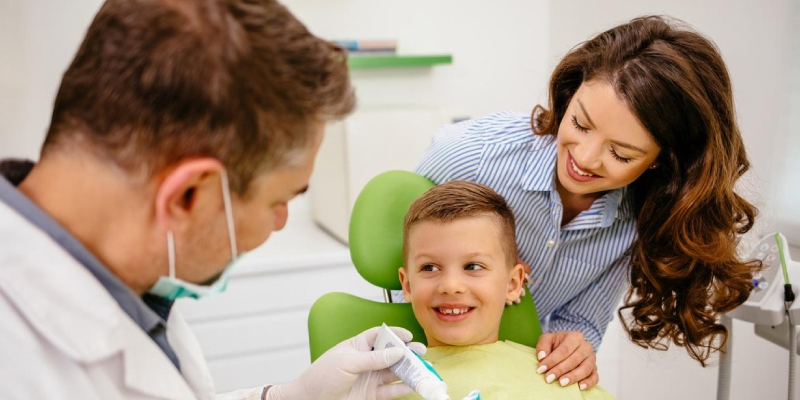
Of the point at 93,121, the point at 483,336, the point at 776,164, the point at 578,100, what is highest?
the point at 93,121

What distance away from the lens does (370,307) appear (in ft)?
4.65

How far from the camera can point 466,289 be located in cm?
127

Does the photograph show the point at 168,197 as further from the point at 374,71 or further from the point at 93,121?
the point at 374,71

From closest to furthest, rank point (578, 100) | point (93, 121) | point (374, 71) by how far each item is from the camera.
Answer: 1. point (93, 121)
2. point (578, 100)
3. point (374, 71)

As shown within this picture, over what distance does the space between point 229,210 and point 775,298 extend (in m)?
1.23

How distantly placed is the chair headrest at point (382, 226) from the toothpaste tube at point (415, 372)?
0.76ft

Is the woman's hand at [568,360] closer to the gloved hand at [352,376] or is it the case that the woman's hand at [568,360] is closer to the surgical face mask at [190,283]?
the gloved hand at [352,376]

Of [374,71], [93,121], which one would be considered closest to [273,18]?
[93,121]

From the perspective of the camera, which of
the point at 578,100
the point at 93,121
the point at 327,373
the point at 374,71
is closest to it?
the point at 93,121

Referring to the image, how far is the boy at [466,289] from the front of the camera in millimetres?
1268

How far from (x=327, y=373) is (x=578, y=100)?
0.72 meters

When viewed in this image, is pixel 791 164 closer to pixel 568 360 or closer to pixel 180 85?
pixel 568 360

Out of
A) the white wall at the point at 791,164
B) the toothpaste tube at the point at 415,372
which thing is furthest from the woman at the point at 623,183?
the toothpaste tube at the point at 415,372

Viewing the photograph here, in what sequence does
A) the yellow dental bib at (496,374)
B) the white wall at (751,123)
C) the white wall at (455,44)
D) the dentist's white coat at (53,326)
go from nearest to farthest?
the dentist's white coat at (53,326)
the yellow dental bib at (496,374)
the white wall at (751,123)
the white wall at (455,44)
